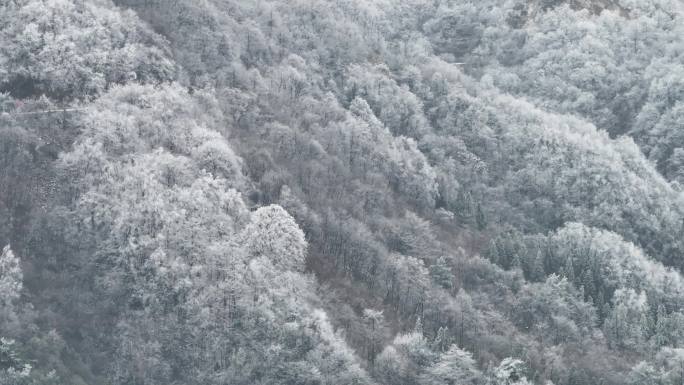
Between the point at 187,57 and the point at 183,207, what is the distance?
1409 inches

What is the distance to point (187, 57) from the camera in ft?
424

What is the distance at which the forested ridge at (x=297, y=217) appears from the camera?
301ft

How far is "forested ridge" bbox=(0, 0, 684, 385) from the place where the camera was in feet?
301

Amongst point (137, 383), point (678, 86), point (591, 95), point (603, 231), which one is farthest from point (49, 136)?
point (678, 86)

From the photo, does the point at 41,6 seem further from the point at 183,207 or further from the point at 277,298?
the point at 277,298

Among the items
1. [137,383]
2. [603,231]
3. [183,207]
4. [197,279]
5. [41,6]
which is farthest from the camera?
[603,231]

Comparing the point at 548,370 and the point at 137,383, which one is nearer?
the point at 137,383

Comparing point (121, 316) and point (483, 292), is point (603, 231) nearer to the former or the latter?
point (483, 292)

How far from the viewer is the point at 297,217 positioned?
110625 millimetres

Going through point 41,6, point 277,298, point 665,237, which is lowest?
point 665,237

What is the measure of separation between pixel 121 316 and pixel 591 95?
127m

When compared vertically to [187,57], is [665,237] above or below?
below

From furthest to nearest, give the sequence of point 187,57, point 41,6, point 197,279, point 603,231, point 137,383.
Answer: point 603,231 < point 187,57 < point 41,6 < point 197,279 < point 137,383

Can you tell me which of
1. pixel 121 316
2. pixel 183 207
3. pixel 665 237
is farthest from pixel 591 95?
pixel 121 316
